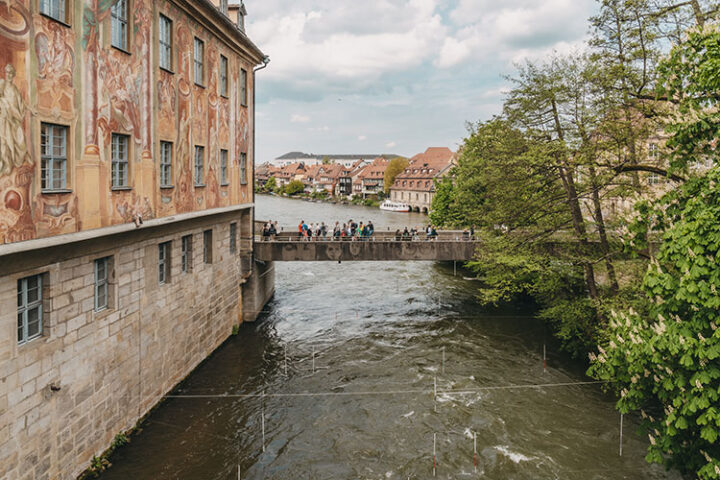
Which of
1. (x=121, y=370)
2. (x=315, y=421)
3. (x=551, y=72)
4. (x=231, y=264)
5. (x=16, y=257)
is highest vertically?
(x=551, y=72)

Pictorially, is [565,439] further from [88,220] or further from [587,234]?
[88,220]

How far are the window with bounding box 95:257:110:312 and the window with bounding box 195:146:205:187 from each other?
5086 mm

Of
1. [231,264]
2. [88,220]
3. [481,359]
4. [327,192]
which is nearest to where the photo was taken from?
[88,220]

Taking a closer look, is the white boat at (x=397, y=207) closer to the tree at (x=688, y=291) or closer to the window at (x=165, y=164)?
the window at (x=165, y=164)

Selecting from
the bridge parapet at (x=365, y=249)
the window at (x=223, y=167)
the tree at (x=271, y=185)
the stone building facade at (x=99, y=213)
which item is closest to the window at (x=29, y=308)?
the stone building facade at (x=99, y=213)

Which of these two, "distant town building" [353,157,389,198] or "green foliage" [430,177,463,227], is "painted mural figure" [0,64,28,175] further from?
"distant town building" [353,157,389,198]

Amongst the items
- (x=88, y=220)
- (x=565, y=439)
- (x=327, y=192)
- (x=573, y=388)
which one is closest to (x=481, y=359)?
(x=573, y=388)

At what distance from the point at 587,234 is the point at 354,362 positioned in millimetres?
9127

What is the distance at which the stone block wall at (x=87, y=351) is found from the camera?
8.52 metres

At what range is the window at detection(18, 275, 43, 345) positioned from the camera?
8867mm

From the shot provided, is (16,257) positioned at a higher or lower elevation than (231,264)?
higher

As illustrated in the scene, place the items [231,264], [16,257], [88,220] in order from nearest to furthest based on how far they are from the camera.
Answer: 1. [16,257]
2. [88,220]
3. [231,264]

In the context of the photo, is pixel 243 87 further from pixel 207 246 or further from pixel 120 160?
pixel 120 160

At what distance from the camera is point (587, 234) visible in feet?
57.6
